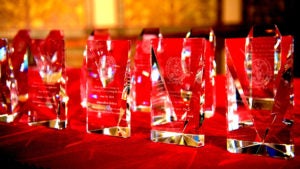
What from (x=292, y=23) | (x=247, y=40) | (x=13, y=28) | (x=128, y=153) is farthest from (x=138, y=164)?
(x=292, y=23)

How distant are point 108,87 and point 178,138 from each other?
18 cm

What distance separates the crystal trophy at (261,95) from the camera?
23.2 inches

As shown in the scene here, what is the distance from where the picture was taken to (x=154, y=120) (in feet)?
2.27

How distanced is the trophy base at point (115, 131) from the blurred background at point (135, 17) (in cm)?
397

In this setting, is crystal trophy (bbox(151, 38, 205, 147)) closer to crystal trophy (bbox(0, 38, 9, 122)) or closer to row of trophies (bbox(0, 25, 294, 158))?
row of trophies (bbox(0, 25, 294, 158))

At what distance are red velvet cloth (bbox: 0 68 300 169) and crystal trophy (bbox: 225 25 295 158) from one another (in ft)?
0.09

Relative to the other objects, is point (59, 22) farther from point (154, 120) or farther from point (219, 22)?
point (154, 120)

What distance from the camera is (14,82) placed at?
87 cm

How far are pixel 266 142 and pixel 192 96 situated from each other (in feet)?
0.48

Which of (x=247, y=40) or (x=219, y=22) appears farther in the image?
(x=219, y=22)

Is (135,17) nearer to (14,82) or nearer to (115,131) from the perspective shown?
(14,82)

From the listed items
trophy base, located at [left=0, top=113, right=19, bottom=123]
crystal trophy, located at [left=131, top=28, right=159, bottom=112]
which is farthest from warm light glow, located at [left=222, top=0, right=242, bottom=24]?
trophy base, located at [left=0, top=113, right=19, bottom=123]

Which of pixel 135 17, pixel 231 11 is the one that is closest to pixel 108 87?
pixel 135 17

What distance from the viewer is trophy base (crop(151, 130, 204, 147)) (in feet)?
2.08
